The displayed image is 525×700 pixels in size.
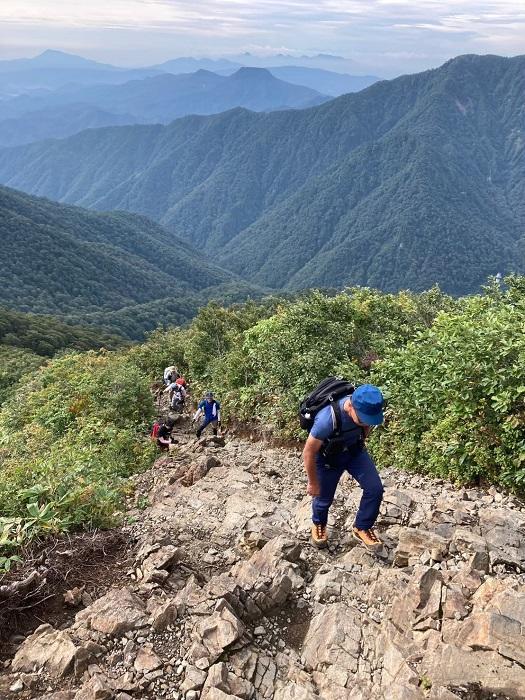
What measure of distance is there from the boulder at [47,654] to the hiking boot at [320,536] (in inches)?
125

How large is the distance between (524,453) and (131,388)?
1249 centimetres

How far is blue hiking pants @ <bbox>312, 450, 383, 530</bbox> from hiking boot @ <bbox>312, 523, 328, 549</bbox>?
0.59 ft

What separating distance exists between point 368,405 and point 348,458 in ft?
3.25

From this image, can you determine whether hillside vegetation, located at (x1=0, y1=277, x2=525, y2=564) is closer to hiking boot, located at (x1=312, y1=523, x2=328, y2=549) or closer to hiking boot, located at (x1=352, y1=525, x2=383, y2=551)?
hiking boot, located at (x1=352, y1=525, x2=383, y2=551)

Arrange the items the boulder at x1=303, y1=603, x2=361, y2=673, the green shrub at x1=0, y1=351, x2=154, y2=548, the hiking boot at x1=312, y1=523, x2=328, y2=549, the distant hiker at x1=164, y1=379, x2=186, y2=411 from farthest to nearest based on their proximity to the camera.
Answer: the distant hiker at x1=164, y1=379, x2=186, y2=411 → the green shrub at x1=0, y1=351, x2=154, y2=548 → the hiking boot at x1=312, y1=523, x2=328, y2=549 → the boulder at x1=303, y1=603, x2=361, y2=673

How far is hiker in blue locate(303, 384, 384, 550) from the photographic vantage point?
6.01 m

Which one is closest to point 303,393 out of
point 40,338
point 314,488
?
point 314,488

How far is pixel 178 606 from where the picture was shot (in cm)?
553

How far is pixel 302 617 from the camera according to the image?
225 inches

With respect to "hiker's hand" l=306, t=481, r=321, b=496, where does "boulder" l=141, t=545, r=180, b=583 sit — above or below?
below

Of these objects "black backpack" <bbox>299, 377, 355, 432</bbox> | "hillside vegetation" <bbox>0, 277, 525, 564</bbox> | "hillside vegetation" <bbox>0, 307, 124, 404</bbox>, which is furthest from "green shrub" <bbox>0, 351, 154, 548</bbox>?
"hillside vegetation" <bbox>0, 307, 124, 404</bbox>

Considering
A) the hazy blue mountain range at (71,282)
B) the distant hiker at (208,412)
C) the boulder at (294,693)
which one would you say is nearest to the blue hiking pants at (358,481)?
the boulder at (294,693)

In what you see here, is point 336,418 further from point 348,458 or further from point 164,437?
point 164,437

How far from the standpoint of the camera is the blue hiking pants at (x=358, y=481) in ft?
21.6
